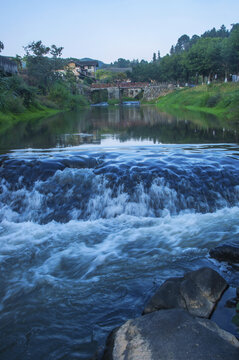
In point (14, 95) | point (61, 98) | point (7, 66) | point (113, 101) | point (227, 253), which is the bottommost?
point (227, 253)

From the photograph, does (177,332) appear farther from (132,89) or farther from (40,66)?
(132,89)

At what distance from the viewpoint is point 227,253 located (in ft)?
20.6

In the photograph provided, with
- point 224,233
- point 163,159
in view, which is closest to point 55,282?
point 224,233

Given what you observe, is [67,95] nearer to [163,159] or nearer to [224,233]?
[163,159]

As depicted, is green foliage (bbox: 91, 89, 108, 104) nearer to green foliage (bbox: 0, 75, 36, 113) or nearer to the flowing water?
green foliage (bbox: 0, 75, 36, 113)

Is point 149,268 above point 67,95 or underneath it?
underneath

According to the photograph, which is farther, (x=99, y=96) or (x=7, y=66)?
(x=99, y=96)

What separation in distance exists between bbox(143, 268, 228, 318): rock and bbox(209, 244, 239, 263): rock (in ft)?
4.25

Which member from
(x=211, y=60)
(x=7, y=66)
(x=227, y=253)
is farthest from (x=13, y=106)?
(x=211, y=60)

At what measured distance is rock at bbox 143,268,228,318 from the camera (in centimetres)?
446

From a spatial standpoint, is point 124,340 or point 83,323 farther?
point 83,323

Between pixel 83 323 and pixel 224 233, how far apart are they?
463 cm

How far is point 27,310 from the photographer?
504cm

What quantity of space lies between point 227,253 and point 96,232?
3.41 metres
